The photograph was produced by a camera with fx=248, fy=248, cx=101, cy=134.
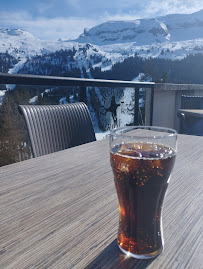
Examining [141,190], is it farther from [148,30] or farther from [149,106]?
[148,30]

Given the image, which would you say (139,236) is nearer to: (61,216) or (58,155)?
(61,216)

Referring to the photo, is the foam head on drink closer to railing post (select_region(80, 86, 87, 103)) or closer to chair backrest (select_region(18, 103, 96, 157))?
chair backrest (select_region(18, 103, 96, 157))

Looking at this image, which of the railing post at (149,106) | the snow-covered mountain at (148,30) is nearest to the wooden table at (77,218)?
the railing post at (149,106)

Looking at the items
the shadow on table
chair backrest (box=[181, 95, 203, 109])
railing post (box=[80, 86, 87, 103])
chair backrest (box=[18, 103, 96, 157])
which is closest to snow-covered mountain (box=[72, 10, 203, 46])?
chair backrest (box=[181, 95, 203, 109])

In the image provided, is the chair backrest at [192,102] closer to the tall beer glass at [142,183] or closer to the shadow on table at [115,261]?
the tall beer glass at [142,183]

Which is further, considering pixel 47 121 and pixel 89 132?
pixel 89 132

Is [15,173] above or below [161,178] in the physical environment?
below

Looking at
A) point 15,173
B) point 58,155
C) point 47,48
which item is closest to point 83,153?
point 58,155
